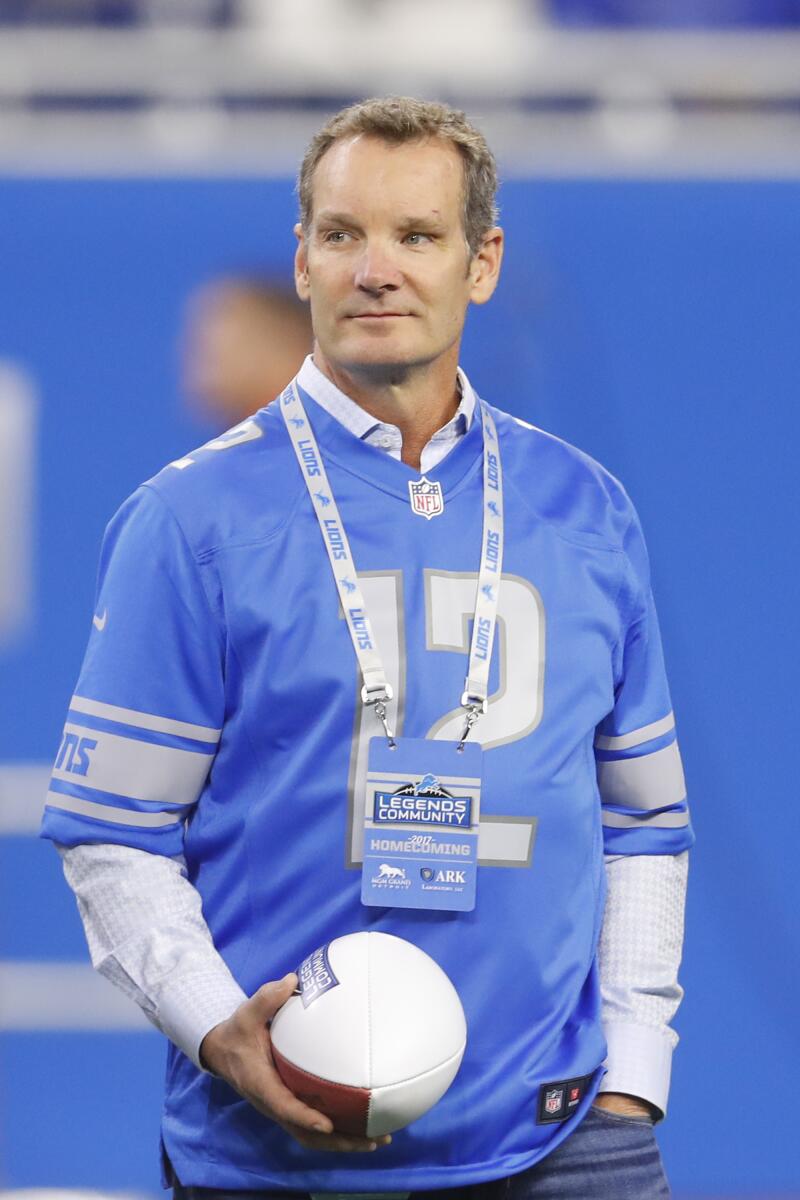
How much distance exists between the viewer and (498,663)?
2.09 meters

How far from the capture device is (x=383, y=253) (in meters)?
2.10

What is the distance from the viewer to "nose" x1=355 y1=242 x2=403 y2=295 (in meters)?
2.08

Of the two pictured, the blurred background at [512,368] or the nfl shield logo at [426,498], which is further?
the blurred background at [512,368]

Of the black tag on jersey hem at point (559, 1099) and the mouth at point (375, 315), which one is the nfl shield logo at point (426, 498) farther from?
the black tag on jersey hem at point (559, 1099)

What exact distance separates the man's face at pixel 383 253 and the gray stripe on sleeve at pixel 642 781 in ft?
1.64

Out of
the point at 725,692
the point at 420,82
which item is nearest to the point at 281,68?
the point at 420,82

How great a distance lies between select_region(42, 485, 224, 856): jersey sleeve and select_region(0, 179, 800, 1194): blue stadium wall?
2475 millimetres

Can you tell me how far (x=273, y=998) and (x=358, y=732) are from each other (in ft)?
0.92

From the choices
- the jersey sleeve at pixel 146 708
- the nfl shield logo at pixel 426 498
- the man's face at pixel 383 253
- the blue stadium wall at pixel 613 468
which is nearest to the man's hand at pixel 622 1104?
the jersey sleeve at pixel 146 708

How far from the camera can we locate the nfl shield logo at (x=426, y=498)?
83.3 inches

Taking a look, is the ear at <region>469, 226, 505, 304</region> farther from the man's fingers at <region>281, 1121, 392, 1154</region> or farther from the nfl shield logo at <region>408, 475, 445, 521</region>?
the man's fingers at <region>281, 1121, 392, 1154</region>

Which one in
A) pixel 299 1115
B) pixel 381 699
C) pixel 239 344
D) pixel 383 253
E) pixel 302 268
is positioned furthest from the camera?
pixel 239 344

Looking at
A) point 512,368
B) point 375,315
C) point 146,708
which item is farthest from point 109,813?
point 512,368

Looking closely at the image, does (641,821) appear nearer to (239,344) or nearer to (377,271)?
(377,271)
